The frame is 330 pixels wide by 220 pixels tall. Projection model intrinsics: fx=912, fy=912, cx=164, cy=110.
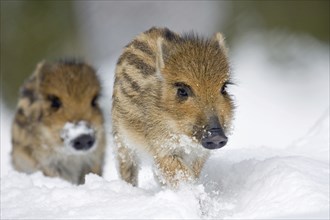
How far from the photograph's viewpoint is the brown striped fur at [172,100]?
605 centimetres

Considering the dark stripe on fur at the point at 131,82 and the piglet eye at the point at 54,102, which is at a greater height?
the piglet eye at the point at 54,102

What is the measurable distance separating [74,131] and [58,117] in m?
0.22

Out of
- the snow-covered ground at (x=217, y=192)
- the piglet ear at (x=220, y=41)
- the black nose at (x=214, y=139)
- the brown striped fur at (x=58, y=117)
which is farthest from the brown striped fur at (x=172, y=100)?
the brown striped fur at (x=58, y=117)

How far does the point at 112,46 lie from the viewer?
2028 centimetres

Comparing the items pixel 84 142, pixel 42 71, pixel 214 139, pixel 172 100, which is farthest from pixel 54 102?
pixel 214 139

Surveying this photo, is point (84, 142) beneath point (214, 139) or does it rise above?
above

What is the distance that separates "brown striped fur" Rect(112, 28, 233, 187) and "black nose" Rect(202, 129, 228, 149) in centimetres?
11

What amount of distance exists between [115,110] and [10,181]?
0.94m

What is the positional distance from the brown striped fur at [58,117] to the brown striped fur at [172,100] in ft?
4.27

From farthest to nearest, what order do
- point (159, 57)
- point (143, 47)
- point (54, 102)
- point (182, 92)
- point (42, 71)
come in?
point (42, 71)
point (54, 102)
point (143, 47)
point (159, 57)
point (182, 92)

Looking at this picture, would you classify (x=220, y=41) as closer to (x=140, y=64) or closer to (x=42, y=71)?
(x=140, y=64)

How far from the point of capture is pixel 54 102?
817 centimetres

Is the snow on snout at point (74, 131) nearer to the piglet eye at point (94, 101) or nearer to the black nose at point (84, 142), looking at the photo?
the black nose at point (84, 142)

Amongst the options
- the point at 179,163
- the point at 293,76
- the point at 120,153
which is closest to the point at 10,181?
the point at 120,153
